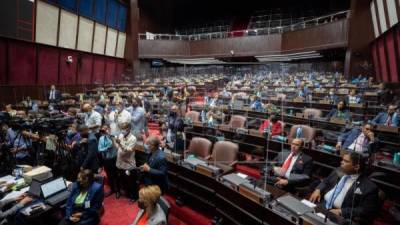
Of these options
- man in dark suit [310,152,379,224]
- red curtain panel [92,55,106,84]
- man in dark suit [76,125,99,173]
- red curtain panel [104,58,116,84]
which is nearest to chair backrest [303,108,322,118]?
man in dark suit [310,152,379,224]

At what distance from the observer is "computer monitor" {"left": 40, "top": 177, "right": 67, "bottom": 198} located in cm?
322

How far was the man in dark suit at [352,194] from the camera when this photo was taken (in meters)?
2.41

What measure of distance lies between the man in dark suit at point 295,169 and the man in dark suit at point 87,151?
258cm

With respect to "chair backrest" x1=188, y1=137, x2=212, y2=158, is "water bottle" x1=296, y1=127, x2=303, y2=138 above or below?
above

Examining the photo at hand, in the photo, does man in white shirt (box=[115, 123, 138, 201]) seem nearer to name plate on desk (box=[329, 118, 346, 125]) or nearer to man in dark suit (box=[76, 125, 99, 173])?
man in dark suit (box=[76, 125, 99, 173])

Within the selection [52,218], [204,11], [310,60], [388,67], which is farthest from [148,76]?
[52,218]

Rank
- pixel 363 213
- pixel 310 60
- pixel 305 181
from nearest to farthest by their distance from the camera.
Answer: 1. pixel 363 213
2. pixel 305 181
3. pixel 310 60

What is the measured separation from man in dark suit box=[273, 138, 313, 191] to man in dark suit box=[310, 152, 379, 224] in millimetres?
332

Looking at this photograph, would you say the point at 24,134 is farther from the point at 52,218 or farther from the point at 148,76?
the point at 148,76

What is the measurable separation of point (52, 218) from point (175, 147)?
2.00m

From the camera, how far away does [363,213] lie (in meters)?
2.39

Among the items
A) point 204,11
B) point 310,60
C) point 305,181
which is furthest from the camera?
point 204,11

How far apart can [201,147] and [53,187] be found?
7.30 ft

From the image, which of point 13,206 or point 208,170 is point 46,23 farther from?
point 208,170
